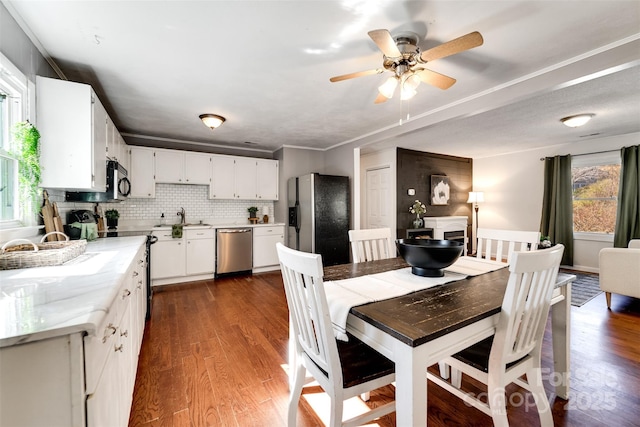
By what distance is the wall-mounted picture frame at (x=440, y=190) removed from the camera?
587 cm

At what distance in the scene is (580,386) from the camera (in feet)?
5.74

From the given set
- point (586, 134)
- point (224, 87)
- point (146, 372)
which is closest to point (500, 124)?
point (586, 134)

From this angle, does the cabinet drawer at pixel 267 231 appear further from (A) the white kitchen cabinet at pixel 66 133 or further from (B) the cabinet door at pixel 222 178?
(A) the white kitchen cabinet at pixel 66 133

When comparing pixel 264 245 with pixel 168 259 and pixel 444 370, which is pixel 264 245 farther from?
pixel 444 370

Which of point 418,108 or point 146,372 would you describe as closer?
point 146,372

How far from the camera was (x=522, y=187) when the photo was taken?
5746mm

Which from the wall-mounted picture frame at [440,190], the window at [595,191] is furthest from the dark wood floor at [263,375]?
the wall-mounted picture frame at [440,190]

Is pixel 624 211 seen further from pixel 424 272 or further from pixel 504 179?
pixel 424 272

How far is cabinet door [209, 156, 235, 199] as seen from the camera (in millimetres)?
4754

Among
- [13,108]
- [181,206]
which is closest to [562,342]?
[13,108]

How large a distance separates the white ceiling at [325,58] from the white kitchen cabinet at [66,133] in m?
0.33

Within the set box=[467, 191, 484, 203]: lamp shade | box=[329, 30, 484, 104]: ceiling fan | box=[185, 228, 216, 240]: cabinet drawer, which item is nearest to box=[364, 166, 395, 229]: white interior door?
box=[467, 191, 484, 203]: lamp shade

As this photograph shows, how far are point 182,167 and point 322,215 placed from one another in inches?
99.1

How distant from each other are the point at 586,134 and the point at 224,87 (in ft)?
18.9
